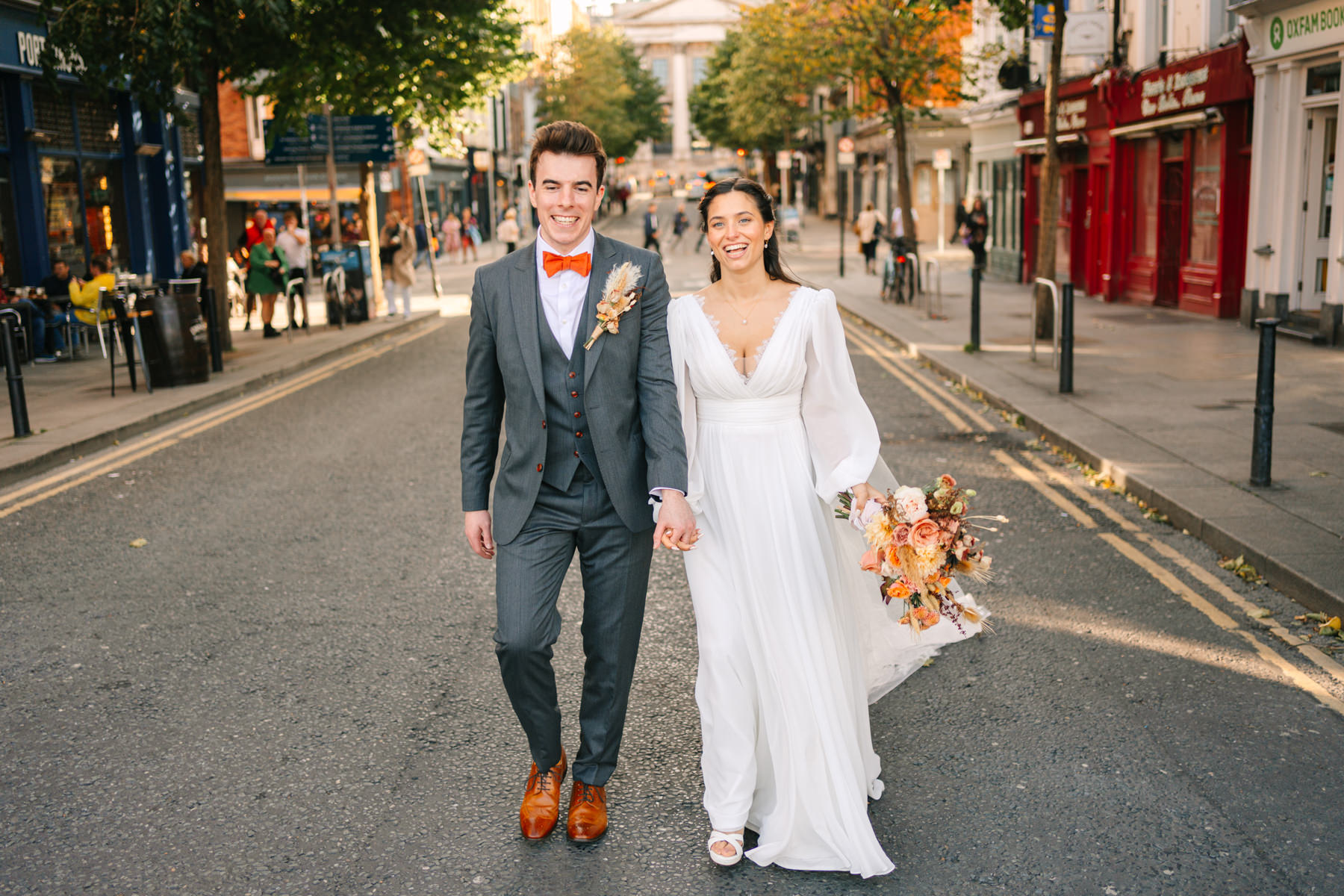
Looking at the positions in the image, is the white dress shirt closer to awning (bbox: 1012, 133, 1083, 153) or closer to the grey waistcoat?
the grey waistcoat

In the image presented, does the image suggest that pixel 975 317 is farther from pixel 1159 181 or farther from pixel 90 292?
pixel 90 292

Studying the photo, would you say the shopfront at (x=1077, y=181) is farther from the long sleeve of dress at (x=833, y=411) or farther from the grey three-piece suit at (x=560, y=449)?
the grey three-piece suit at (x=560, y=449)

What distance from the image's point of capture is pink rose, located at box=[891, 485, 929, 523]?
3766 mm

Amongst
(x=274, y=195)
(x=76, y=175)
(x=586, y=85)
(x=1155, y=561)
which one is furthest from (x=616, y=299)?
(x=586, y=85)

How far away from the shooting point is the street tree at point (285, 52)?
15.5m

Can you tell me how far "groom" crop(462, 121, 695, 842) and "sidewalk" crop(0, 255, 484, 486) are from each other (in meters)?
7.60

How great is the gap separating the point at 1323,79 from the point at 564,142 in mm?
15664

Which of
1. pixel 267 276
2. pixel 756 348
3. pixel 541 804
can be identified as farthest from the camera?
pixel 267 276

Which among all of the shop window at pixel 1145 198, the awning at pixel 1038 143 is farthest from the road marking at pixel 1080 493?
the awning at pixel 1038 143

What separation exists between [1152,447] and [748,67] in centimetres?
5221

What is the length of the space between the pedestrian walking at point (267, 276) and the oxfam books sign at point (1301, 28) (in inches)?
582

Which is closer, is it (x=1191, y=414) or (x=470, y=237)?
(x=1191, y=414)

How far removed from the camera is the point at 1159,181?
872 inches

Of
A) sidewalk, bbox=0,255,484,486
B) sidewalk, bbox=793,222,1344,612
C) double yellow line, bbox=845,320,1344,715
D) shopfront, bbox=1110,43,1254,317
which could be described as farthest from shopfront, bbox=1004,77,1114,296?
double yellow line, bbox=845,320,1344,715
